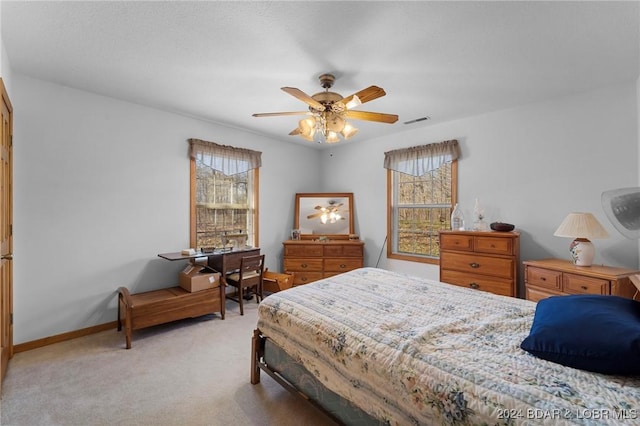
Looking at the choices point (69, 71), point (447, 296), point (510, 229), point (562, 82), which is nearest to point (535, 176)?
point (510, 229)

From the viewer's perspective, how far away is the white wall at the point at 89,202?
2707mm

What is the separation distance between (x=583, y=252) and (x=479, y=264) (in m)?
0.89

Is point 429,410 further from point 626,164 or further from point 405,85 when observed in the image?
point 626,164

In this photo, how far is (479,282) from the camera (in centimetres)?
323

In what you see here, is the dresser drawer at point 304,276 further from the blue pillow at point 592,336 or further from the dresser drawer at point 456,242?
the blue pillow at point 592,336

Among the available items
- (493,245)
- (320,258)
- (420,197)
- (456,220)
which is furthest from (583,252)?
(320,258)

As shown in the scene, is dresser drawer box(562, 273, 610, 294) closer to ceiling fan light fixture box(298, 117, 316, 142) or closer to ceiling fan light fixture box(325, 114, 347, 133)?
ceiling fan light fixture box(325, 114, 347, 133)

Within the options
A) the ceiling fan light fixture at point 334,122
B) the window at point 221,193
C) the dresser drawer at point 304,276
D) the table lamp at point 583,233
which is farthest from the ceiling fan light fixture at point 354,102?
the dresser drawer at point 304,276

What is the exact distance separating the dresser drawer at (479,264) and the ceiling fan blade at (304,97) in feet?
7.75

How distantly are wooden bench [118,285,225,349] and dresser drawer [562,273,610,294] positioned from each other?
3585mm

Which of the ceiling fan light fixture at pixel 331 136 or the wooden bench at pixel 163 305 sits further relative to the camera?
the wooden bench at pixel 163 305

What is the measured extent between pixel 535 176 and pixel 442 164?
1078mm

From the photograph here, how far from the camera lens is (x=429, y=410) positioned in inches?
44.6

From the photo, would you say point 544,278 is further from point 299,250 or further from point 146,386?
point 146,386
